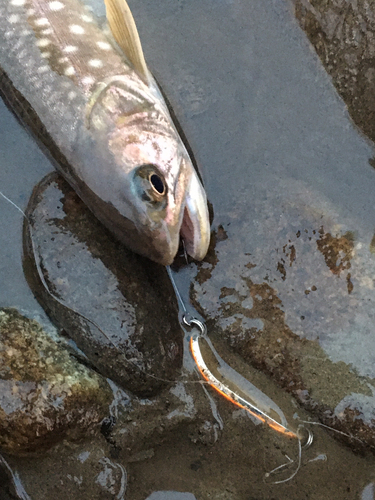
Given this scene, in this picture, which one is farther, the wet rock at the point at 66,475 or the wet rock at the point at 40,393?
the wet rock at the point at 66,475

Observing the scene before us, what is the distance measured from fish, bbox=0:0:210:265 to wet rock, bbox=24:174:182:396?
23 centimetres

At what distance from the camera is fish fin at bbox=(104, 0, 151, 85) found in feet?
10.3

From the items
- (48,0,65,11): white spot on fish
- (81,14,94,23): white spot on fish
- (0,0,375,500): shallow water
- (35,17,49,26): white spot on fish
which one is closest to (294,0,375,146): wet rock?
(0,0,375,500): shallow water

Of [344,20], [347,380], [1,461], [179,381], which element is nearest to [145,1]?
[344,20]

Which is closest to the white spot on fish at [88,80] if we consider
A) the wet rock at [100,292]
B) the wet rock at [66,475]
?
the wet rock at [100,292]

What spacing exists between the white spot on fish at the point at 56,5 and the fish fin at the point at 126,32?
416mm

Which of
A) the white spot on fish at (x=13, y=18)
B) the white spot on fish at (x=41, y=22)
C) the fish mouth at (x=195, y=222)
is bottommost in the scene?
the fish mouth at (x=195, y=222)

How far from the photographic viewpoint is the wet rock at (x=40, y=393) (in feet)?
9.73

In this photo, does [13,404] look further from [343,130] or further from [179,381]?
[343,130]

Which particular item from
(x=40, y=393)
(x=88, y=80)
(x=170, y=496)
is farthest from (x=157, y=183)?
(x=170, y=496)

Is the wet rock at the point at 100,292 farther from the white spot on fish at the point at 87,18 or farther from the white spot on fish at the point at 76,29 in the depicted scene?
the white spot on fish at the point at 87,18

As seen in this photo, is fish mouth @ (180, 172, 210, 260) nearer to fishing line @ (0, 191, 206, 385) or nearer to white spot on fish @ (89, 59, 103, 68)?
fishing line @ (0, 191, 206, 385)

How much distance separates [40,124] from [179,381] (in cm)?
229

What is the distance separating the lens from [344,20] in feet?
11.3
